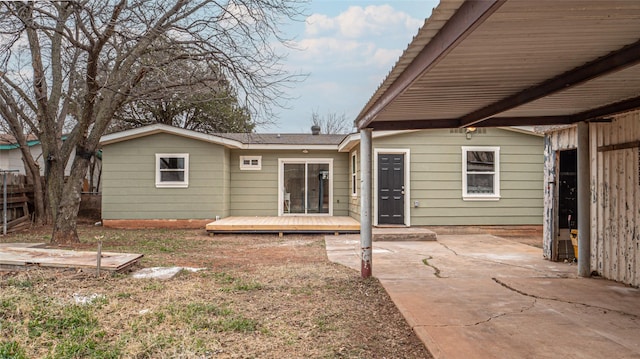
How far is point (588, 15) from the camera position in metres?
2.24

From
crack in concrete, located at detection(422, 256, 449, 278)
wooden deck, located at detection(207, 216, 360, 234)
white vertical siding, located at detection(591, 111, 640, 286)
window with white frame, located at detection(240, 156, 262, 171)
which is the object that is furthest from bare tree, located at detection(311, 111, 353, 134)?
white vertical siding, located at detection(591, 111, 640, 286)

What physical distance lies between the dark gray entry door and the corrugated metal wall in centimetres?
523

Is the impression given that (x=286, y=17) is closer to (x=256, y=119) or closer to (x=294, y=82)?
(x=294, y=82)

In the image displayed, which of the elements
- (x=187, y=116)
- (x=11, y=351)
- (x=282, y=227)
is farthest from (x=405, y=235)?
(x=187, y=116)

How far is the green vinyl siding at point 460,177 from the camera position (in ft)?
34.0

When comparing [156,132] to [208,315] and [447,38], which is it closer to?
[208,315]

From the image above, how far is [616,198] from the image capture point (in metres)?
4.96

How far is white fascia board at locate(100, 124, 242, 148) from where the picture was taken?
11109mm

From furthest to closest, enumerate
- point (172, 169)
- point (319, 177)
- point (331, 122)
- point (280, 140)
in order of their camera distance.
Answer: point (331, 122), point (280, 140), point (319, 177), point (172, 169)

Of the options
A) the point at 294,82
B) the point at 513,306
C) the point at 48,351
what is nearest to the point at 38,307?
the point at 48,351

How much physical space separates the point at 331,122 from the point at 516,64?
28.4m

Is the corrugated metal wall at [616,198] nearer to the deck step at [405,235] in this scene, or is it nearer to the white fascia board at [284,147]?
the deck step at [405,235]

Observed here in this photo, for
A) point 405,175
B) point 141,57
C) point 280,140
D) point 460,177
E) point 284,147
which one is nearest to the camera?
point 141,57

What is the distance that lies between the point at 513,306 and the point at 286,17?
666 cm
